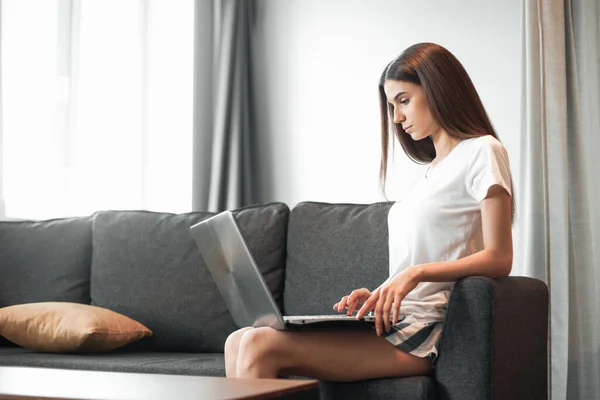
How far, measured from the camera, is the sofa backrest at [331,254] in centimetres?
242

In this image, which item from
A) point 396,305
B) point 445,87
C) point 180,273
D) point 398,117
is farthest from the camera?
point 180,273

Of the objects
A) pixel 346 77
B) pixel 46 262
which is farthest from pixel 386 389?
pixel 346 77

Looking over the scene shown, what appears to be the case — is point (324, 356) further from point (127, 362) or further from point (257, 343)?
point (127, 362)

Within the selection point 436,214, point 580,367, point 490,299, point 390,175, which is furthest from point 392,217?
point 390,175

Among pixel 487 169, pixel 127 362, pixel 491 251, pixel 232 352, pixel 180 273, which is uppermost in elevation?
pixel 487 169

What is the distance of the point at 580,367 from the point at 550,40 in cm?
108

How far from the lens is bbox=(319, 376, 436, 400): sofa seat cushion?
1709 millimetres

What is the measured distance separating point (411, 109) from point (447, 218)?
280 millimetres

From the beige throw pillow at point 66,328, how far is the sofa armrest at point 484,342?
1100 mm

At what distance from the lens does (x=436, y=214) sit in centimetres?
180

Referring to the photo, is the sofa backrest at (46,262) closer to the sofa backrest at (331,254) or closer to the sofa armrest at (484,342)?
the sofa backrest at (331,254)

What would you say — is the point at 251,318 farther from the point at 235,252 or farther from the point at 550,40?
the point at 550,40

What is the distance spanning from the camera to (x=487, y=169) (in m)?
1.74

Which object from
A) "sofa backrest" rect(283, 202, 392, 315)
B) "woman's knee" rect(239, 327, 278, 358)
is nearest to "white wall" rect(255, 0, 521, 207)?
"sofa backrest" rect(283, 202, 392, 315)
